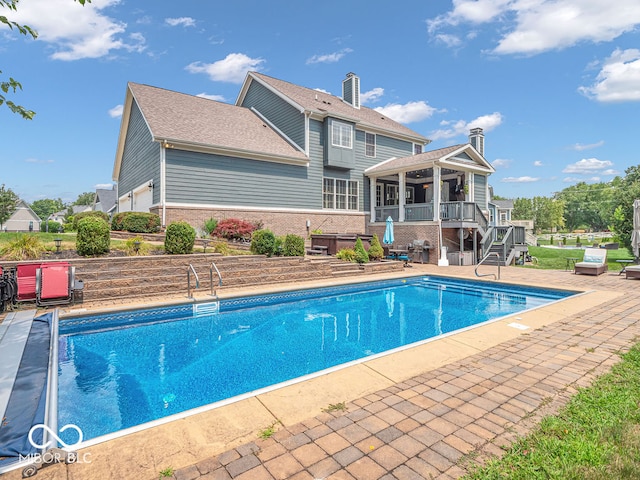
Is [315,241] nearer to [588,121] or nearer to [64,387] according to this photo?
[64,387]

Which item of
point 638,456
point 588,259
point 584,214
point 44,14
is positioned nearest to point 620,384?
point 638,456

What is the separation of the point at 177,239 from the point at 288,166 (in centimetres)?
916

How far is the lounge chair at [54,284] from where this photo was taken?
23.7 ft

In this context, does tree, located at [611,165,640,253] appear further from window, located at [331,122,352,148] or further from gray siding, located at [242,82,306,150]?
gray siding, located at [242,82,306,150]

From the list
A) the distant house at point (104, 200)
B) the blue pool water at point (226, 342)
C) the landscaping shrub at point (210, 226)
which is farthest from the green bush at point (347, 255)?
the distant house at point (104, 200)

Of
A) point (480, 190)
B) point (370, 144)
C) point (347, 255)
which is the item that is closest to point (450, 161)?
point (370, 144)

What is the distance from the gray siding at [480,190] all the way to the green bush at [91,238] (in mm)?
22331

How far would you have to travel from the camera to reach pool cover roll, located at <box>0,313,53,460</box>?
2516mm

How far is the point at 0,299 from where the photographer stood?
6809 millimetres

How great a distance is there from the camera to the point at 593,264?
12.5m

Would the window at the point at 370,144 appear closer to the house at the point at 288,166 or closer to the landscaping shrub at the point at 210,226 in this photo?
the house at the point at 288,166

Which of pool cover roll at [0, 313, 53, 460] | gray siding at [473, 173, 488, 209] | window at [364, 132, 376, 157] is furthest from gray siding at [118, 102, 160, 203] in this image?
gray siding at [473, 173, 488, 209]

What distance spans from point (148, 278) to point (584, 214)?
107 m

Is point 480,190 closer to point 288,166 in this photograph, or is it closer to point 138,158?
point 288,166
